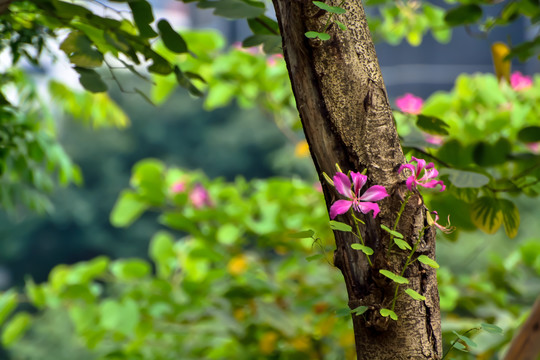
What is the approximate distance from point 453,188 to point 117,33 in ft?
0.71

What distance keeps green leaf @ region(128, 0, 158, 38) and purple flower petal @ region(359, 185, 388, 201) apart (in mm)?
159

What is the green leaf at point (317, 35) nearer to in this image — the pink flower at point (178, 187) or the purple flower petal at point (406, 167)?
the purple flower petal at point (406, 167)

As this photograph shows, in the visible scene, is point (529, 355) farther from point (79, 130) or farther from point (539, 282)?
point (79, 130)

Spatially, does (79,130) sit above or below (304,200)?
above

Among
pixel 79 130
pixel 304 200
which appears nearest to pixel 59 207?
pixel 79 130

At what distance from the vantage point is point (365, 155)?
215 mm

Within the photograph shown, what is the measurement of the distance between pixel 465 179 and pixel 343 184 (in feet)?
0.39

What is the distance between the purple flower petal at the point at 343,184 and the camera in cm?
20

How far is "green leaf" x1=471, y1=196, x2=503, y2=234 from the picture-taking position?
317 millimetres

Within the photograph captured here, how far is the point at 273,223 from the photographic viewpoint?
767mm

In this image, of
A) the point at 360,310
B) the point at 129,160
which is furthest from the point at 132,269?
the point at 129,160

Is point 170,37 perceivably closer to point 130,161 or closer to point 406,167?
point 406,167

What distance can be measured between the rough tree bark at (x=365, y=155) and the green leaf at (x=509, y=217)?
0.37 ft

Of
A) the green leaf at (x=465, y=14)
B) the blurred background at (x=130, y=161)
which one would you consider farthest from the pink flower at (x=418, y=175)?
the blurred background at (x=130, y=161)
